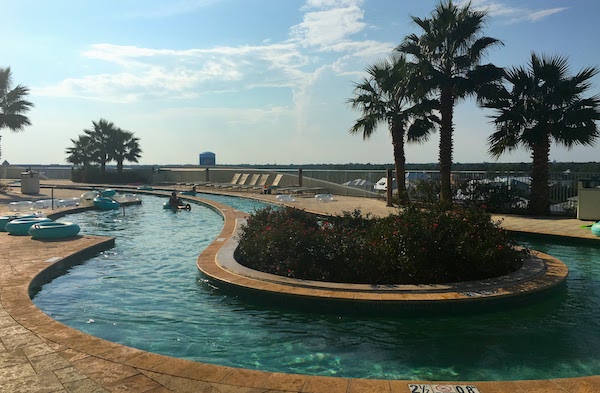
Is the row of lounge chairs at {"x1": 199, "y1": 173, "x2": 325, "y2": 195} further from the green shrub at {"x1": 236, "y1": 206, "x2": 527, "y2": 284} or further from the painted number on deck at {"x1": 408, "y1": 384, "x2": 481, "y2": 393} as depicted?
the painted number on deck at {"x1": 408, "y1": 384, "x2": 481, "y2": 393}

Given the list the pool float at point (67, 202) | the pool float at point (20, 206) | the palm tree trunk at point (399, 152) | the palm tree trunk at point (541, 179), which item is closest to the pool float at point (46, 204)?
the pool float at point (67, 202)

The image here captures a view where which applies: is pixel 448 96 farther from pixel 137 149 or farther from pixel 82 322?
pixel 137 149

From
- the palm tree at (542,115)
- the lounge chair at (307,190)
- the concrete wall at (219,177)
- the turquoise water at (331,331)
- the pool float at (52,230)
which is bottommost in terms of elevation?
the turquoise water at (331,331)

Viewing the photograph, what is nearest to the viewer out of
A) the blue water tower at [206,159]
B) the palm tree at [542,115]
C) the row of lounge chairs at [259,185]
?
the palm tree at [542,115]

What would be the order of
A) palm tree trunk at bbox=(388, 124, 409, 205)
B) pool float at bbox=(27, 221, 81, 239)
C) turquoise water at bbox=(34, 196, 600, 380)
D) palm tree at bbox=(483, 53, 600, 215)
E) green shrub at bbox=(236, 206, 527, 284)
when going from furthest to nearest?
palm tree trunk at bbox=(388, 124, 409, 205) → palm tree at bbox=(483, 53, 600, 215) → pool float at bbox=(27, 221, 81, 239) → green shrub at bbox=(236, 206, 527, 284) → turquoise water at bbox=(34, 196, 600, 380)

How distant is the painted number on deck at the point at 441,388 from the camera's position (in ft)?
12.1

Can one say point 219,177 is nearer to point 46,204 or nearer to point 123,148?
point 123,148

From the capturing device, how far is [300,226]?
8531mm

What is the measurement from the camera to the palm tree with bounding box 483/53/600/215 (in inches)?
616

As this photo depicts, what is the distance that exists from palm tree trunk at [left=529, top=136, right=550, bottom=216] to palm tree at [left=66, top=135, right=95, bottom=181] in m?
40.1

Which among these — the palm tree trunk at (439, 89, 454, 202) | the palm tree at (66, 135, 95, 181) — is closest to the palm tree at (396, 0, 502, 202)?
the palm tree trunk at (439, 89, 454, 202)

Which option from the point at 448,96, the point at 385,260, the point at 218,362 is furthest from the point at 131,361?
the point at 448,96

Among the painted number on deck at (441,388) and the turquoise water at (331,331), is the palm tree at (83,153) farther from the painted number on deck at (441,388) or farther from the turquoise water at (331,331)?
the painted number on deck at (441,388)

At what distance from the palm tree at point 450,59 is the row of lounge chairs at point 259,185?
40.1 feet
